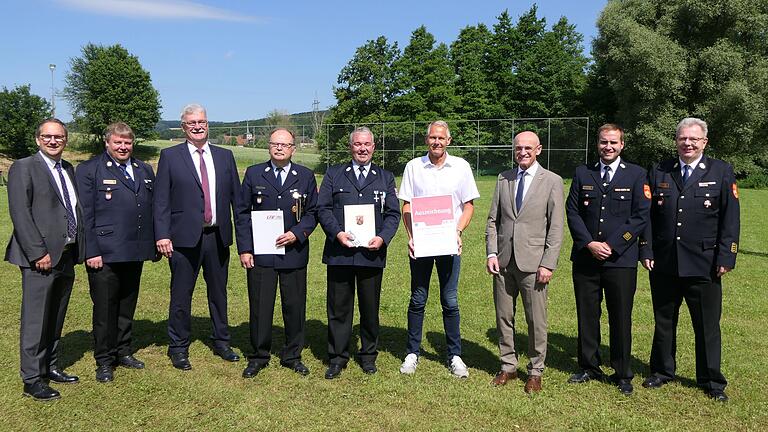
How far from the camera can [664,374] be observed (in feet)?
15.6

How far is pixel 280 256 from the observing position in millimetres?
4895

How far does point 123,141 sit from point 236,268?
499 cm

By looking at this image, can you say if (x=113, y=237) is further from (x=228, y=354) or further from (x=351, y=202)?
(x=351, y=202)

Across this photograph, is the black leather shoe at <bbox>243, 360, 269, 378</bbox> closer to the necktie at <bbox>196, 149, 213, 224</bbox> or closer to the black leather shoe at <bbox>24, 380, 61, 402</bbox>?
the necktie at <bbox>196, 149, 213, 224</bbox>

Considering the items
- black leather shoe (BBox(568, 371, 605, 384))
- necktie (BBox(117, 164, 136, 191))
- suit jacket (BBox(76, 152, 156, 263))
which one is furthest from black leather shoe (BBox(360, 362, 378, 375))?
necktie (BBox(117, 164, 136, 191))

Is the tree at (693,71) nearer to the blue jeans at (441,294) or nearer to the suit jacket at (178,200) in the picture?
the blue jeans at (441,294)

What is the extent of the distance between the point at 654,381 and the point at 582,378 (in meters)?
0.55

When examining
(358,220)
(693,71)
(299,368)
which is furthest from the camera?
(693,71)

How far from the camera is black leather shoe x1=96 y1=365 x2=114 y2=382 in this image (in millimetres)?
4758

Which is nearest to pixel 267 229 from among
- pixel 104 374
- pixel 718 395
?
pixel 104 374

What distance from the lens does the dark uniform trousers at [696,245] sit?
4379mm

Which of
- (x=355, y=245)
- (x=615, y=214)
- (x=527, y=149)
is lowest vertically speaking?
(x=355, y=245)

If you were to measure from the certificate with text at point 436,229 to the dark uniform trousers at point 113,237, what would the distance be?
224cm

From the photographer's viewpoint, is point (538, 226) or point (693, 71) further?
point (693, 71)
